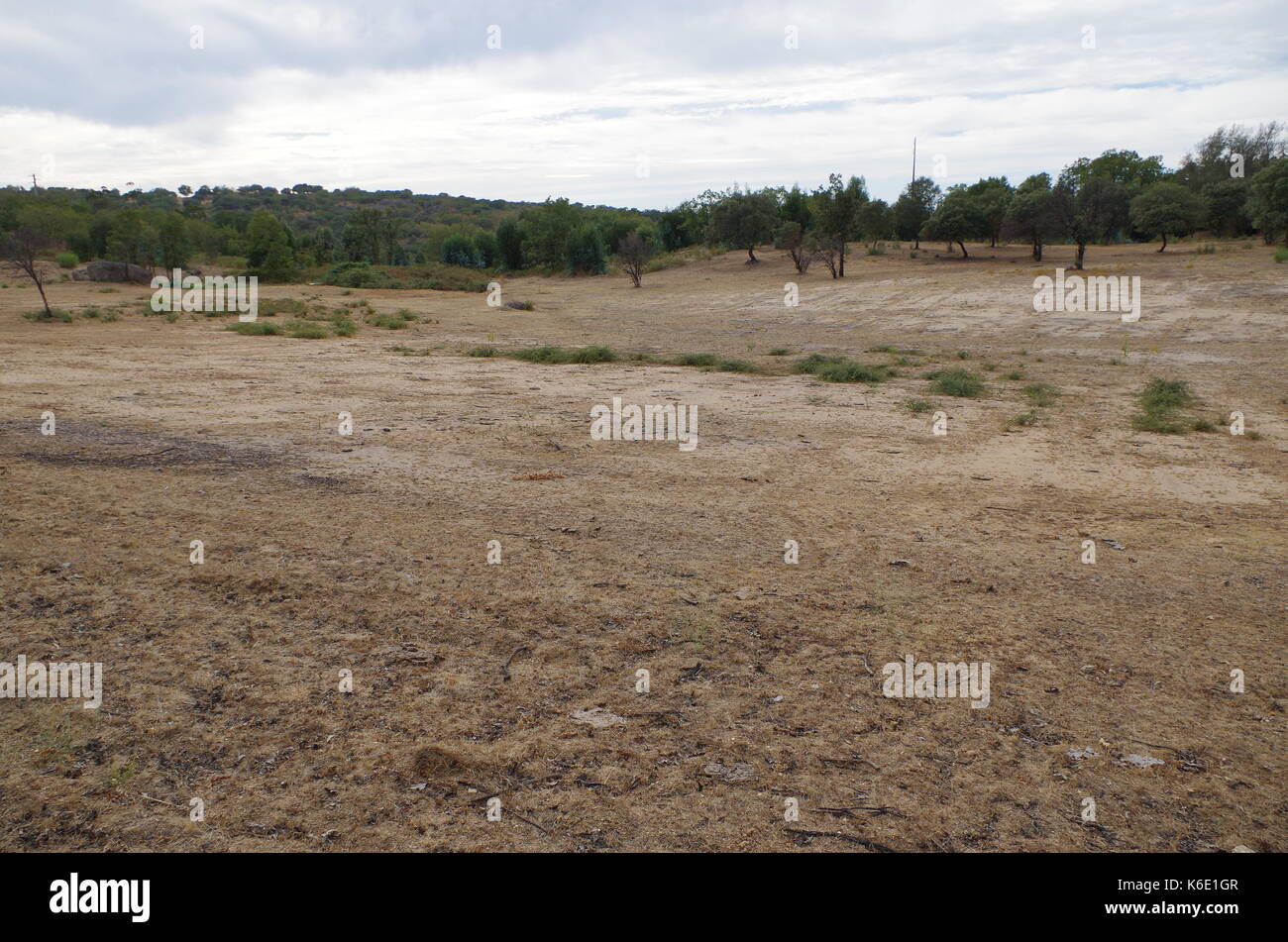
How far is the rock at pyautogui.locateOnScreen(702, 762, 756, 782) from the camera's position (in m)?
3.77

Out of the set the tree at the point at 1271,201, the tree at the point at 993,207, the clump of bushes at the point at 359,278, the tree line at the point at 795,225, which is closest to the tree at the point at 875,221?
the tree line at the point at 795,225

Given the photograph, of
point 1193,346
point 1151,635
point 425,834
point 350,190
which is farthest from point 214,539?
point 350,190

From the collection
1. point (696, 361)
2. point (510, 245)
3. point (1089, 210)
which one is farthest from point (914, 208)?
Result: point (696, 361)

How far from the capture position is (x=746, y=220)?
2041 inches

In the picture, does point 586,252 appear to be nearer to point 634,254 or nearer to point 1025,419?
point 634,254

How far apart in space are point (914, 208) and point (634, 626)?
47.8 metres

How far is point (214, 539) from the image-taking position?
21.7 ft

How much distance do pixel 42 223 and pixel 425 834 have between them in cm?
6508

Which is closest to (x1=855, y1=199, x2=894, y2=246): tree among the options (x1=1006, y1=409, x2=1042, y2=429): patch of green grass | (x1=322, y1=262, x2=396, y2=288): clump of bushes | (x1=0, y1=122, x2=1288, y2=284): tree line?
(x1=0, y1=122, x2=1288, y2=284): tree line

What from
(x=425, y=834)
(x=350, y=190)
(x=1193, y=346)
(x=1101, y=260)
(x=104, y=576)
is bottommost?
(x=425, y=834)

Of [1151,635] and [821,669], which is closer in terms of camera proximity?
[821,669]

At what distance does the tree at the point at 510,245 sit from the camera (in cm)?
6266
